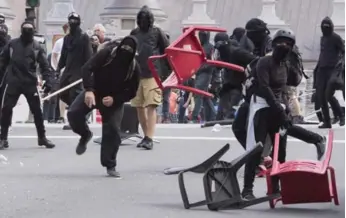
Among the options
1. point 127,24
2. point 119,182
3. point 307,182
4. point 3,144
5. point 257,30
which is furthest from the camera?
point 127,24

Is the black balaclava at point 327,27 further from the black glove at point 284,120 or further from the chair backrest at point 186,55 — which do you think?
the black glove at point 284,120

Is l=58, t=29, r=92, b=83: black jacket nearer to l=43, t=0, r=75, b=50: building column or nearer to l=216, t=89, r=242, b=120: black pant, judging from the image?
l=216, t=89, r=242, b=120: black pant

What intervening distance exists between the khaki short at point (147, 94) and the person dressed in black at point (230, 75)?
0.99m

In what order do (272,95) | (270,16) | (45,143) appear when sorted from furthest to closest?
(270,16) < (45,143) < (272,95)

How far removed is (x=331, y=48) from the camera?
61.5 feet

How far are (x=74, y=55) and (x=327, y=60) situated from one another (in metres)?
3.93

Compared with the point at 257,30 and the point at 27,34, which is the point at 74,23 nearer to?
the point at 27,34

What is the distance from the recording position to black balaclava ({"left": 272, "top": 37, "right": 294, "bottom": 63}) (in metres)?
11.5

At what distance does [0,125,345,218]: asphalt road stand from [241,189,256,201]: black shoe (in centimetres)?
10

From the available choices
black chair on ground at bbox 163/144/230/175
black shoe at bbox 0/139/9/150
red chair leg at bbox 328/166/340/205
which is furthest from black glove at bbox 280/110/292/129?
black shoe at bbox 0/139/9/150

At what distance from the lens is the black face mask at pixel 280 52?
11.5 meters

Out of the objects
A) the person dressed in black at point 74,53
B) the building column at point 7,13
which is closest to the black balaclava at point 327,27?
the person dressed in black at point 74,53

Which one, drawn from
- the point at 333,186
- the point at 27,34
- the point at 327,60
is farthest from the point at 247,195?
the point at 327,60

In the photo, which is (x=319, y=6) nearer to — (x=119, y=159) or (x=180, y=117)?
(x=180, y=117)
